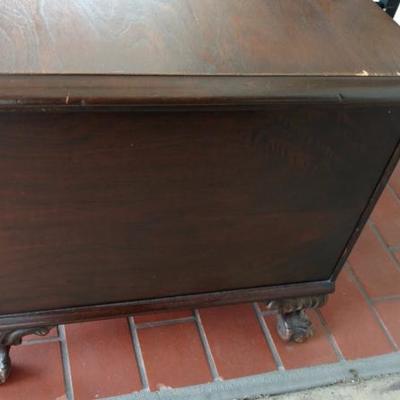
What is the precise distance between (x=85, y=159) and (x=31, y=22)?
A: 0.20 metres

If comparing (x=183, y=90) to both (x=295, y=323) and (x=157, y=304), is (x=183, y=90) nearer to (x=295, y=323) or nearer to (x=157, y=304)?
(x=157, y=304)

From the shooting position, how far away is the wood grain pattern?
735mm

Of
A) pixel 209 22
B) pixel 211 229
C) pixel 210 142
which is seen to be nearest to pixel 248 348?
pixel 211 229

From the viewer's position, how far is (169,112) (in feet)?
2.36

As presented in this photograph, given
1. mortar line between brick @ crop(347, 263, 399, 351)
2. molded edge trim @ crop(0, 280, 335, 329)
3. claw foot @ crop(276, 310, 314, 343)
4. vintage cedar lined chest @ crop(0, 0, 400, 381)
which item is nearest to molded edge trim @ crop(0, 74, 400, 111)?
vintage cedar lined chest @ crop(0, 0, 400, 381)

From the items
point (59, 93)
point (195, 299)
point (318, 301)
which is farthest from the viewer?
point (318, 301)

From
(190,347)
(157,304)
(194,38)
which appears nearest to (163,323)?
(190,347)

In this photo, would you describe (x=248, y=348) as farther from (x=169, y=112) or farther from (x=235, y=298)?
(x=169, y=112)

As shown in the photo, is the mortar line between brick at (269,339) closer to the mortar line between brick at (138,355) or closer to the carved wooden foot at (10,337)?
the mortar line between brick at (138,355)

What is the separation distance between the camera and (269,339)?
4.04 feet

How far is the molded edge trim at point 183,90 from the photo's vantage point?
64cm

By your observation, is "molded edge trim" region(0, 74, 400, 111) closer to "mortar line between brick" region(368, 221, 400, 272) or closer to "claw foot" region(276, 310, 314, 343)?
"claw foot" region(276, 310, 314, 343)

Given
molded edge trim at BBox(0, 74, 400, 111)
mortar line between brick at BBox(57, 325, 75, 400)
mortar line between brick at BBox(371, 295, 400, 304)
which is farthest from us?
mortar line between brick at BBox(371, 295, 400, 304)

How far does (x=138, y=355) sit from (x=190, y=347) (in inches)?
4.5
